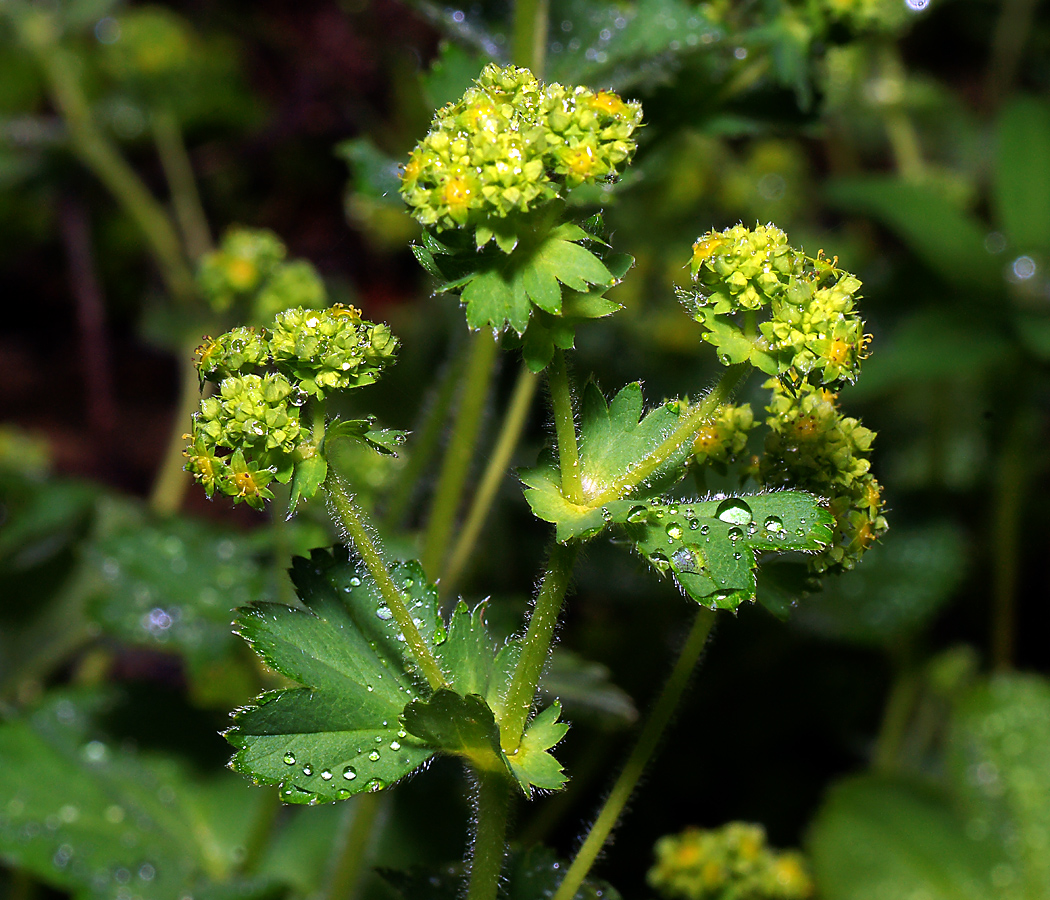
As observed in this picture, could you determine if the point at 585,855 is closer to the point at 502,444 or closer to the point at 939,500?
the point at 502,444

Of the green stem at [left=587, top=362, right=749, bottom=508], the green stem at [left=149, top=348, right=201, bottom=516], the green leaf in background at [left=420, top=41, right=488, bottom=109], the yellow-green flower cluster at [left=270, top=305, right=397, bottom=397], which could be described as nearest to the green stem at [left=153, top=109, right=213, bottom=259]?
the green stem at [left=149, top=348, right=201, bottom=516]

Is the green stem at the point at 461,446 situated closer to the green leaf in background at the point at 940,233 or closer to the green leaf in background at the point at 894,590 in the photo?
the green leaf in background at the point at 894,590

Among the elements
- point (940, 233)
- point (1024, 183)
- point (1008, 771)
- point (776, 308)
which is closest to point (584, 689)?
point (776, 308)

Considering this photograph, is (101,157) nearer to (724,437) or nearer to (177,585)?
(177,585)

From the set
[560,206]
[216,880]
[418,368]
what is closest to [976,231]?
[418,368]

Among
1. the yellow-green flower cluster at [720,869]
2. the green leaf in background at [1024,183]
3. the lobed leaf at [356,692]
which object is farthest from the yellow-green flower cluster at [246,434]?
the green leaf in background at [1024,183]

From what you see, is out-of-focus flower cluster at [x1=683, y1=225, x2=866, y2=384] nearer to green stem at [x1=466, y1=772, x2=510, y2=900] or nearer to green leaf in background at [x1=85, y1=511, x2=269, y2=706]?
green stem at [x1=466, y1=772, x2=510, y2=900]
